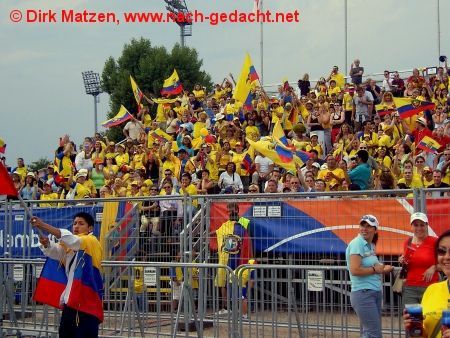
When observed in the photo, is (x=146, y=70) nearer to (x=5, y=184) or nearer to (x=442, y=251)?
(x=5, y=184)

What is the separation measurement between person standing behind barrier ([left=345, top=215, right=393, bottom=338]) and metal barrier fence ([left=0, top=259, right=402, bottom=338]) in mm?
656

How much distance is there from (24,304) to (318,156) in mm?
7397

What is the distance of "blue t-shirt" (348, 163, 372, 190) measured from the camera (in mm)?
14305

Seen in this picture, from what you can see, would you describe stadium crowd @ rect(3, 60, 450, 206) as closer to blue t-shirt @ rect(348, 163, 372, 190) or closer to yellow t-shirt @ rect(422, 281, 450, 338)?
blue t-shirt @ rect(348, 163, 372, 190)

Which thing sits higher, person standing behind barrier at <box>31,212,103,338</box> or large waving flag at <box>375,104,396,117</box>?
large waving flag at <box>375,104,396,117</box>

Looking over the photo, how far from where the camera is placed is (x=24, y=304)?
13.5 m

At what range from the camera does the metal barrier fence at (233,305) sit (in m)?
10.5

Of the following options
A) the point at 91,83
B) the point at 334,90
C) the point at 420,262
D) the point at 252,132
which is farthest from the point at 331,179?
the point at 91,83

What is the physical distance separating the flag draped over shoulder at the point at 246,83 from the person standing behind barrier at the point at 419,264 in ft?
43.5

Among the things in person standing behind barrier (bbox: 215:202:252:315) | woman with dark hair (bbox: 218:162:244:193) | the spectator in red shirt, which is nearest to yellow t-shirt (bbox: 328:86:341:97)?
the spectator in red shirt

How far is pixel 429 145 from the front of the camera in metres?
16.0

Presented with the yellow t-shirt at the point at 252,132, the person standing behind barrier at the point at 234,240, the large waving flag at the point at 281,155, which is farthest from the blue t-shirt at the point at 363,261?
the yellow t-shirt at the point at 252,132

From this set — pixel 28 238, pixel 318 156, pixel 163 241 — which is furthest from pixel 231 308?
pixel 318 156

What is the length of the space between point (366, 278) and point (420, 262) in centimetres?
69
